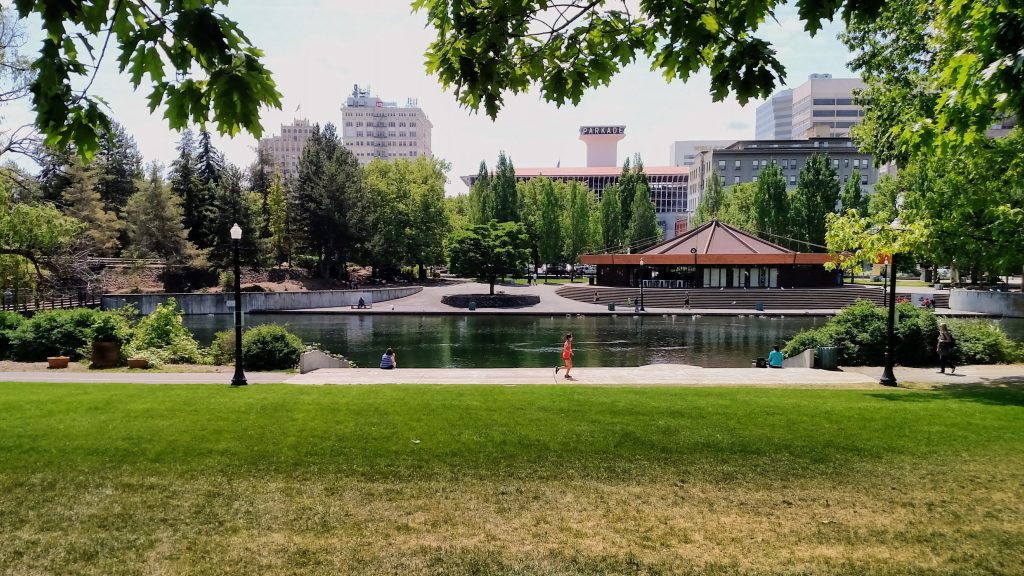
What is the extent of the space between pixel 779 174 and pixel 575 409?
235ft

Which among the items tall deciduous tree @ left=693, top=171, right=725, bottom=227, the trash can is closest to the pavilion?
tall deciduous tree @ left=693, top=171, right=725, bottom=227

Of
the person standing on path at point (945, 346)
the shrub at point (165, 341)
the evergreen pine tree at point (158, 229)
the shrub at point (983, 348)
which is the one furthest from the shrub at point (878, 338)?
the evergreen pine tree at point (158, 229)

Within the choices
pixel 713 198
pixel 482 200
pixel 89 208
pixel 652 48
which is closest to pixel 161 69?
pixel 652 48

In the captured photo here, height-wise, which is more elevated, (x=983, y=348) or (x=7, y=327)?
(x=7, y=327)

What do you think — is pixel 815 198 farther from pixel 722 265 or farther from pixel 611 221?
pixel 611 221

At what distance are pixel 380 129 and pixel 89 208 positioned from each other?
131922 mm

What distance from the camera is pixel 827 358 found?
66.5 ft

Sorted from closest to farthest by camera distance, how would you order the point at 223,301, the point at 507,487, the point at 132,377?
1. the point at 507,487
2. the point at 132,377
3. the point at 223,301

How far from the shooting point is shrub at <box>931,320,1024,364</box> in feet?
68.2

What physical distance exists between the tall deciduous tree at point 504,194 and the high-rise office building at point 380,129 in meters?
105

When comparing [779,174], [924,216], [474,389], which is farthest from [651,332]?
[779,174]

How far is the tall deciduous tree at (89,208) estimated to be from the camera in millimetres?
54000

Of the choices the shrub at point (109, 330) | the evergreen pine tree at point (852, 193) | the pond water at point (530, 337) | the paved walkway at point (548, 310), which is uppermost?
the evergreen pine tree at point (852, 193)

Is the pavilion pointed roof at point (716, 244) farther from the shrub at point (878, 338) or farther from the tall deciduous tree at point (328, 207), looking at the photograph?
the shrub at point (878, 338)
